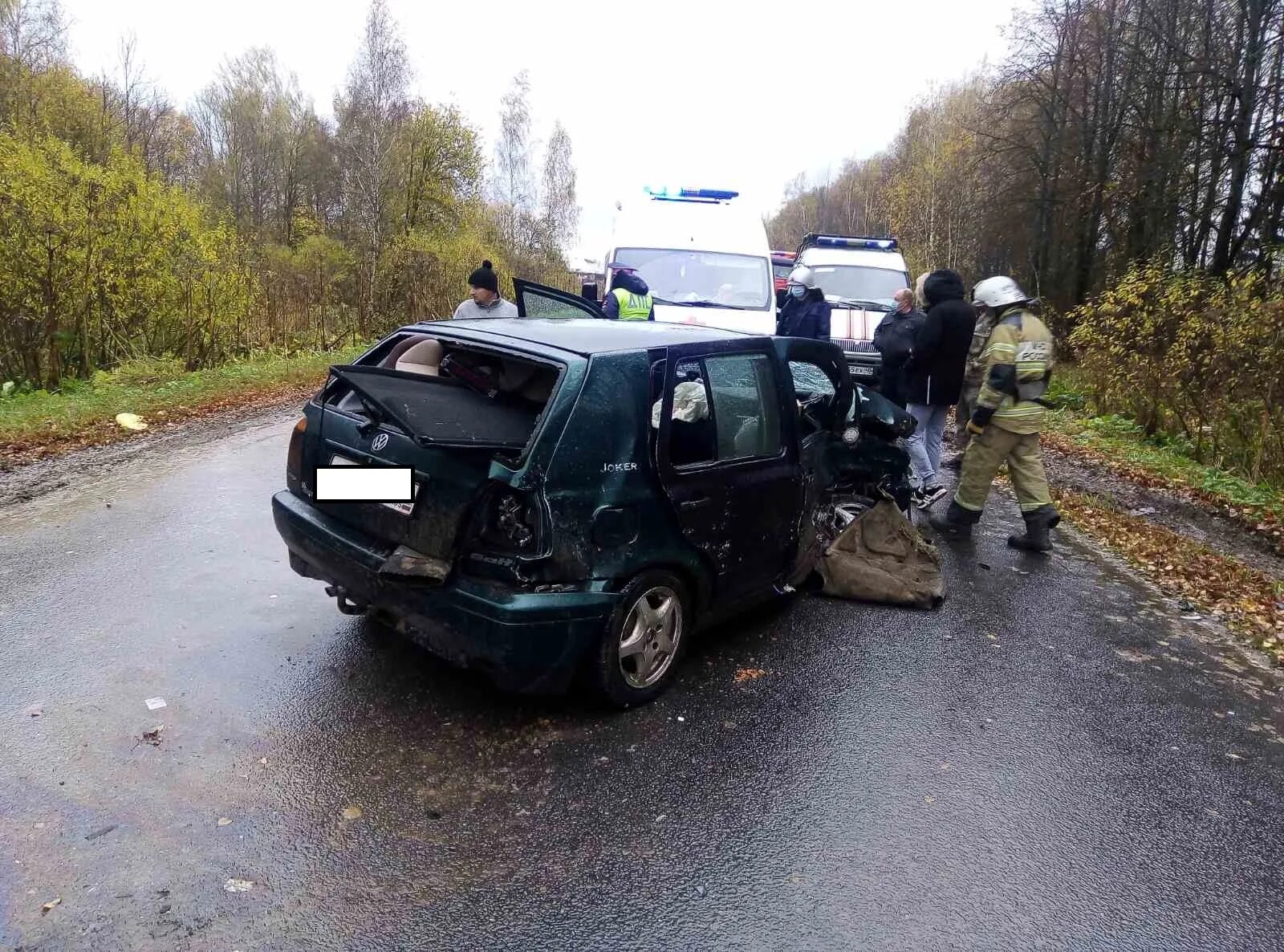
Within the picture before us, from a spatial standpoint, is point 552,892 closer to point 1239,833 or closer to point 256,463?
point 1239,833

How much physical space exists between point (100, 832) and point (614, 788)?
174cm

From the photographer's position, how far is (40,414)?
30.2ft

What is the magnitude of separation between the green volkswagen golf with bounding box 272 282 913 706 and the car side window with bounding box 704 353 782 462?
0.04 feet

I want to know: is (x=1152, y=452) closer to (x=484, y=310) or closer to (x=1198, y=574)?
(x=1198, y=574)

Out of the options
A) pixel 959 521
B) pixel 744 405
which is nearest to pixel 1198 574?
pixel 959 521

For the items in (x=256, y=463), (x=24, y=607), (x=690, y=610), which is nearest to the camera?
(x=690, y=610)

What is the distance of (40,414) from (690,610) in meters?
8.77

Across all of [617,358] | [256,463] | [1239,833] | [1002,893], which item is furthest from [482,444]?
[256,463]

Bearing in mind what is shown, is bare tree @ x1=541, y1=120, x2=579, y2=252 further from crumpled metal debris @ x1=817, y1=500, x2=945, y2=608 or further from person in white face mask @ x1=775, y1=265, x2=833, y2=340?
crumpled metal debris @ x1=817, y1=500, x2=945, y2=608

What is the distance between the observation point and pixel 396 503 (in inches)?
139

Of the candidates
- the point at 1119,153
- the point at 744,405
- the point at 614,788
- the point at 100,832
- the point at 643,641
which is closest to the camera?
the point at 100,832

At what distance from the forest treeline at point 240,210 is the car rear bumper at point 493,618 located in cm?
1163

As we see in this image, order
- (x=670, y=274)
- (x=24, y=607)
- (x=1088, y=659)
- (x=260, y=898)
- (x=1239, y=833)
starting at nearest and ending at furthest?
1. (x=260, y=898)
2. (x=1239, y=833)
3. (x=24, y=607)
4. (x=1088, y=659)
5. (x=670, y=274)

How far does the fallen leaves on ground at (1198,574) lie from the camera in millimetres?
5590
